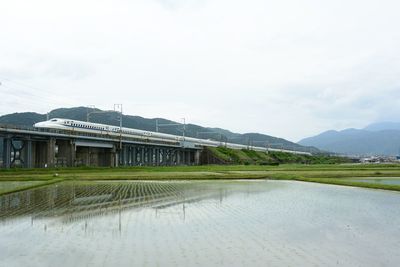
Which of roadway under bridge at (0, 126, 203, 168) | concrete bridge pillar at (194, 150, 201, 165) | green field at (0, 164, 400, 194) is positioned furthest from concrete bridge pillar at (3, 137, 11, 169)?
concrete bridge pillar at (194, 150, 201, 165)

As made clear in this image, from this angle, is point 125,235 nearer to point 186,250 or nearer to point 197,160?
point 186,250

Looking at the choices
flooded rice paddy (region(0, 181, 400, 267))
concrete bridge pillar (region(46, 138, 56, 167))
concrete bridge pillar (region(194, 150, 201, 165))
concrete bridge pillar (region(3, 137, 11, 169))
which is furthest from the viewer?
concrete bridge pillar (region(194, 150, 201, 165))

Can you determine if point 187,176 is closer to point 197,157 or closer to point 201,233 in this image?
point 201,233

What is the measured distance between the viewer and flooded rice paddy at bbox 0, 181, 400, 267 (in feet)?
24.6

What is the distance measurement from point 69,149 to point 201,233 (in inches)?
1826

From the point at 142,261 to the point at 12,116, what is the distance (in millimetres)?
98761

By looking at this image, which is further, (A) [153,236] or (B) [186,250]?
(A) [153,236]

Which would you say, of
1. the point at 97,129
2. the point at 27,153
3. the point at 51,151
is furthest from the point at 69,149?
the point at 97,129

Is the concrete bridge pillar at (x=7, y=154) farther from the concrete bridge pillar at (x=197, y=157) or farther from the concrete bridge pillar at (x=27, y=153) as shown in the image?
the concrete bridge pillar at (x=197, y=157)

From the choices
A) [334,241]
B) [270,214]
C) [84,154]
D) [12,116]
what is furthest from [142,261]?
[12,116]

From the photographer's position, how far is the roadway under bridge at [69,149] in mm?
45219

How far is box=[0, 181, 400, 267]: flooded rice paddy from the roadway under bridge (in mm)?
31065

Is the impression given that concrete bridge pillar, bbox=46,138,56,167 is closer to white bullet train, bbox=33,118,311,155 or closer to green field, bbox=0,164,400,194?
white bullet train, bbox=33,118,311,155

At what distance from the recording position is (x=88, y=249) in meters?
8.22
